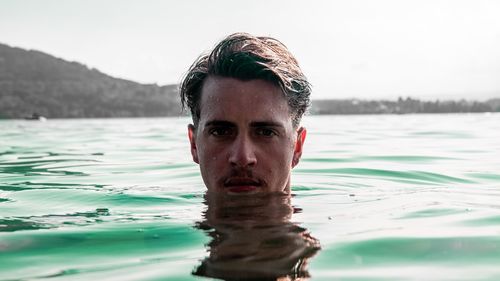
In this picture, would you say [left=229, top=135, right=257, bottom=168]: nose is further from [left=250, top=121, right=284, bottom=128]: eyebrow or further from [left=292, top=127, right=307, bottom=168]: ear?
[left=292, top=127, right=307, bottom=168]: ear

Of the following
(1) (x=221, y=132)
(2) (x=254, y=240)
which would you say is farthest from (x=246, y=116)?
(2) (x=254, y=240)

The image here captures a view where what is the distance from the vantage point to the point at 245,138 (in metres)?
3.60

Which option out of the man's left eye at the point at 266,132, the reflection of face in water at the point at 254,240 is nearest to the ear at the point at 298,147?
the reflection of face in water at the point at 254,240

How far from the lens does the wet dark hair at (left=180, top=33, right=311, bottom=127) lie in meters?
3.88

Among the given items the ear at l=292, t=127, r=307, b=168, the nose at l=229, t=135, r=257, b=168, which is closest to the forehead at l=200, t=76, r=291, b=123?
the nose at l=229, t=135, r=257, b=168

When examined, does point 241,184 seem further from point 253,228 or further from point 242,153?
point 253,228

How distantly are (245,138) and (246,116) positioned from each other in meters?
0.14

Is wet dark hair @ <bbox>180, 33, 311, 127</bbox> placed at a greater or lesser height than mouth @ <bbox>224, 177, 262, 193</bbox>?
greater

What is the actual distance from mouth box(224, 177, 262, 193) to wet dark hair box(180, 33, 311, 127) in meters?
0.63

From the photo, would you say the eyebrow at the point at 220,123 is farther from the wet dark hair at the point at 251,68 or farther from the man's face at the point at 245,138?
the wet dark hair at the point at 251,68

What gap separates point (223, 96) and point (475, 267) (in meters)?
1.90

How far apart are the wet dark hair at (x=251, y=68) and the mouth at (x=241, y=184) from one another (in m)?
0.63

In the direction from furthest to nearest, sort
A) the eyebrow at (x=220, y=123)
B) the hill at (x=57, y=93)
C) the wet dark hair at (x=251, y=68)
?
the hill at (x=57, y=93), the wet dark hair at (x=251, y=68), the eyebrow at (x=220, y=123)

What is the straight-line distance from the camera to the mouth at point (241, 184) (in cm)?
364
